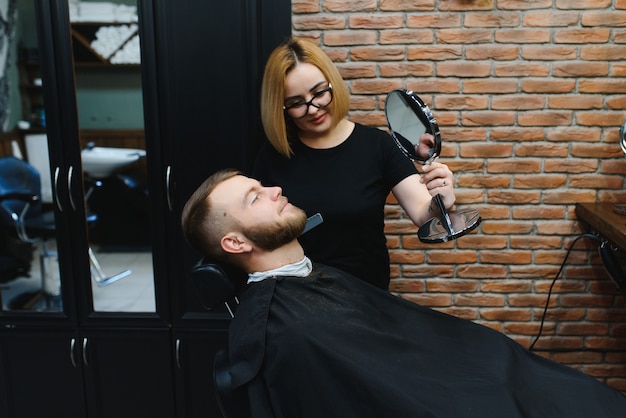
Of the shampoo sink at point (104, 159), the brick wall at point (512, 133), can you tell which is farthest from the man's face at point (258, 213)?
the shampoo sink at point (104, 159)

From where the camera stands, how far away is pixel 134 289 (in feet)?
7.71

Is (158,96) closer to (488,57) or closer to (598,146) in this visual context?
→ (488,57)

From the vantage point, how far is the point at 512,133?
2.14 m

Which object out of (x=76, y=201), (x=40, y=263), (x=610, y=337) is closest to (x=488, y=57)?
(x=610, y=337)

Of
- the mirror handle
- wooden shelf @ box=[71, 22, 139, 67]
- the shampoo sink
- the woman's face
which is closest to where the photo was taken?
the mirror handle

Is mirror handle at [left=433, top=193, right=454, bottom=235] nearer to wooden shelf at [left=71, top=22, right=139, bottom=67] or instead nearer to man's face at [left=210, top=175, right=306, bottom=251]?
man's face at [left=210, top=175, right=306, bottom=251]

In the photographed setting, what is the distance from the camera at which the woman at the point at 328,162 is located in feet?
5.22

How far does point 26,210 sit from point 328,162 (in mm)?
1660

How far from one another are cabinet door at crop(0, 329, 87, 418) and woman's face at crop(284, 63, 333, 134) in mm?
1399

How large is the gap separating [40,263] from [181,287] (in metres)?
0.83

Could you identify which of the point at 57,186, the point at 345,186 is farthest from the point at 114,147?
the point at 345,186

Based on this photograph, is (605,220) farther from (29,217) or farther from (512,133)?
(29,217)

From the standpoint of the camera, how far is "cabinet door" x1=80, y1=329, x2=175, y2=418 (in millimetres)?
2223

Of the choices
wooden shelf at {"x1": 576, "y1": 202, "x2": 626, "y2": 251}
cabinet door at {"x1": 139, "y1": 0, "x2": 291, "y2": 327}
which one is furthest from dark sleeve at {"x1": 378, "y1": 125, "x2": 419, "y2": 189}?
wooden shelf at {"x1": 576, "y1": 202, "x2": 626, "y2": 251}
